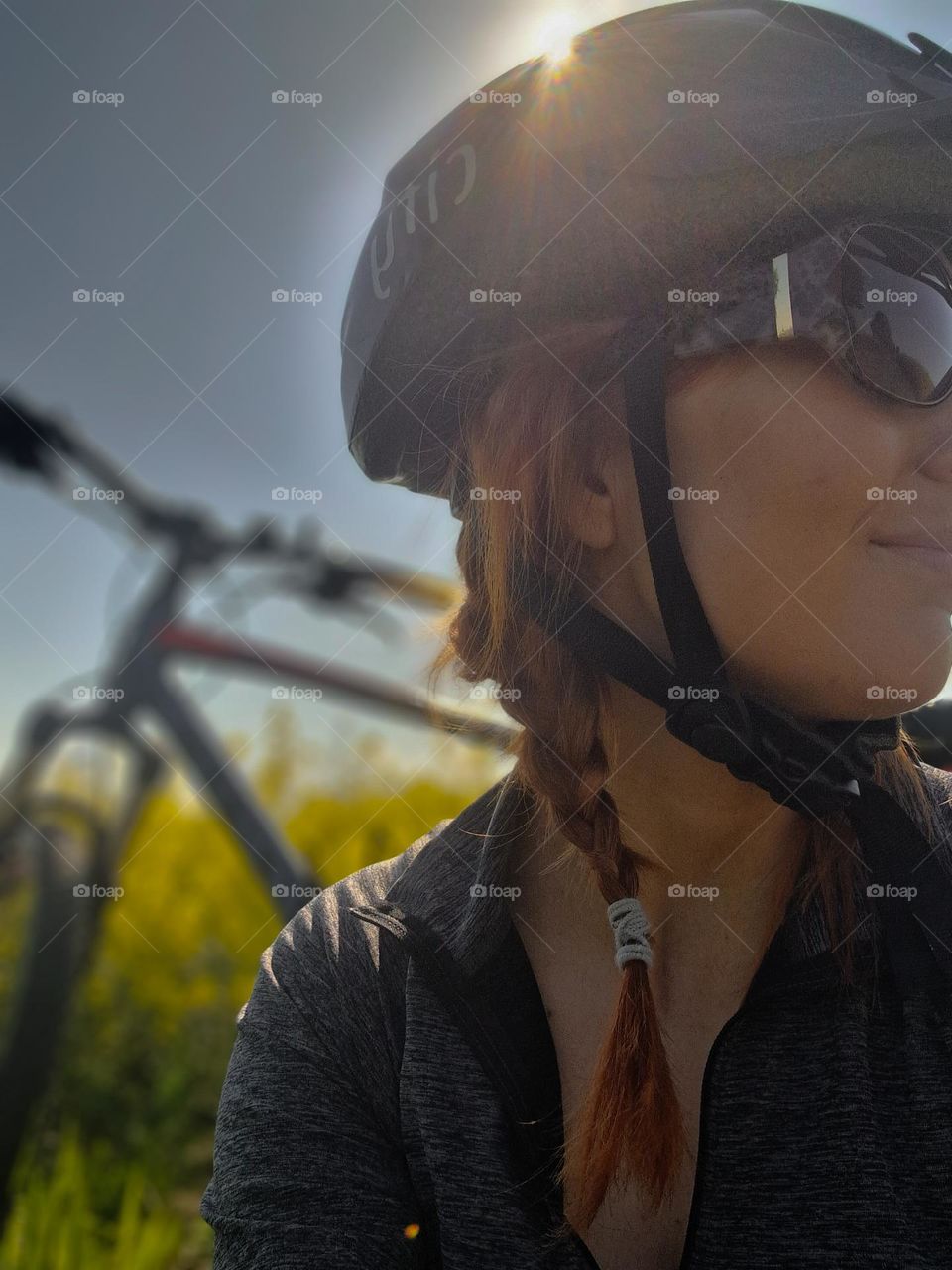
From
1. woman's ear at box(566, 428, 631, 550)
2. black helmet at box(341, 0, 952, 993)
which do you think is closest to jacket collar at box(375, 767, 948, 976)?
black helmet at box(341, 0, 952, 993)

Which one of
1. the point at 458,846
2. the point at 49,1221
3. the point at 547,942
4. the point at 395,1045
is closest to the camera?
the point at 395,1045

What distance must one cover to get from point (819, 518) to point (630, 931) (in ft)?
1.96

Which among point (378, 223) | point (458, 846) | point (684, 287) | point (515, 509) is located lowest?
point (458, 846)

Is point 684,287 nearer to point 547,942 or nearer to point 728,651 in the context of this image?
point 728,651

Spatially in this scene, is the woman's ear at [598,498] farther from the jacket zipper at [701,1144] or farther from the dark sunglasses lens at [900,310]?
the jacket zipper at [701,1144]

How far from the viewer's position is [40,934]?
352cm

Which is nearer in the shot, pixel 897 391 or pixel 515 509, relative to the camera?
pixel 897 391

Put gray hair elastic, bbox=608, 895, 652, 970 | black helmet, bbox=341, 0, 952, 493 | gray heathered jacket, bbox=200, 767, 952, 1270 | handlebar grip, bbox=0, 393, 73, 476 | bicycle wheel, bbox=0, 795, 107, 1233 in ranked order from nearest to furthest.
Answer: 1. gray heathered jacket, bbox=200, 767, 952, 1270
2. gray hair elastic, bbox=608, 895, 652, 970
3. black helmet, bbox=341, 0, 952, 493
4. handlebar grip, bbox=0, 393, 73, 476
5. bicycle wheel, bbox=0, 795, 107, 1233

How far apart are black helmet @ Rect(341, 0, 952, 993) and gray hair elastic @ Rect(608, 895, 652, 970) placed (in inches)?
9.4

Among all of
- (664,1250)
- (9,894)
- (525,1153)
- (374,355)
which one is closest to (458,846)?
(525,1153)

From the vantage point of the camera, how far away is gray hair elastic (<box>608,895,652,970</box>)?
1258mm

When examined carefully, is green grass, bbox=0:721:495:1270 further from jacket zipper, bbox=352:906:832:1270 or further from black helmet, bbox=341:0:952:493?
jacket zipper, bbox=352:906:832:1270

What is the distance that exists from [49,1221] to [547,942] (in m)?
2.24

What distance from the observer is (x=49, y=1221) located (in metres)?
2.79
